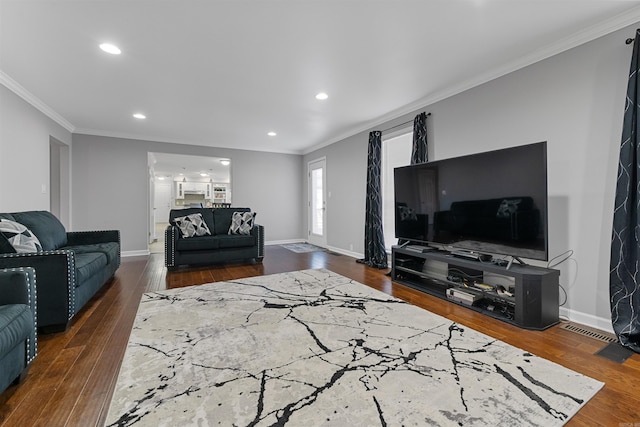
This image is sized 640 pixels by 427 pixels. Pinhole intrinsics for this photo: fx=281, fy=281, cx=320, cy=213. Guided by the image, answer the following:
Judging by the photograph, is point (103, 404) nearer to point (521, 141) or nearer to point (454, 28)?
point (454, 28)

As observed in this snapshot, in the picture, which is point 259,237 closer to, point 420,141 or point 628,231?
point 420,141

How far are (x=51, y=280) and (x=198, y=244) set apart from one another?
230 cm

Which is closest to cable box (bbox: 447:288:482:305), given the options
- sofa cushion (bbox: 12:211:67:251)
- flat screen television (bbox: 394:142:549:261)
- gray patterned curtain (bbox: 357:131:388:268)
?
flat screen television (bbox: 394:142:549:261)

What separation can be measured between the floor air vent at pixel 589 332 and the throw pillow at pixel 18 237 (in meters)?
4.66

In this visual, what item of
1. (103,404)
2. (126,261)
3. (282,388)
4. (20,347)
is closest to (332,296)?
(282,388)

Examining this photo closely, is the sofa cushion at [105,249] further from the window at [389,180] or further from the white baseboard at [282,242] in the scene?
the window at [389,180]

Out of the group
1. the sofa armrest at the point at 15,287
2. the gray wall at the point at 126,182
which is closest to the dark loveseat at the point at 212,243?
the gray wall at the point at 126,182

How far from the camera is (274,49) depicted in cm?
265

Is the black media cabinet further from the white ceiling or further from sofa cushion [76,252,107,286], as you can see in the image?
sofa cushion [76,252,107,286]

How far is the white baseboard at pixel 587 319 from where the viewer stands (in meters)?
2.32

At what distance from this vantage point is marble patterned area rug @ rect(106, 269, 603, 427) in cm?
136

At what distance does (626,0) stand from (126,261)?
7070mm

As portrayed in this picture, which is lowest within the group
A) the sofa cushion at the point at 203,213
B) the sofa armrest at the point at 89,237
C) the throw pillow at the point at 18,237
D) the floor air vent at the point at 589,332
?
the floor air vent at the point at 589,332

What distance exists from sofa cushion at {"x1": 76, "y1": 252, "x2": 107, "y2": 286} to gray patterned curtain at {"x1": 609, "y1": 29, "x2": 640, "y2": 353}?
4429mm
